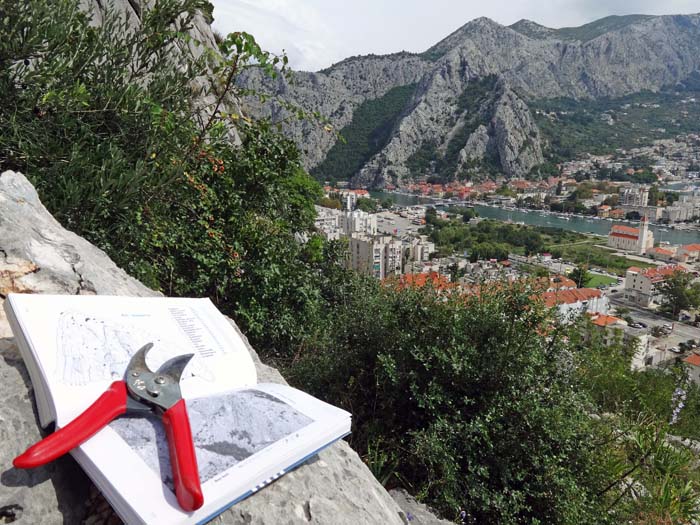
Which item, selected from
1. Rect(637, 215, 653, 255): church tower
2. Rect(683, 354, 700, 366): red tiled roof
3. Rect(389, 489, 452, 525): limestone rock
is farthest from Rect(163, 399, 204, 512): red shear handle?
Rect(637, 215, 653, 255): church tower

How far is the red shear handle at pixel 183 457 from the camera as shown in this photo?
83 cm

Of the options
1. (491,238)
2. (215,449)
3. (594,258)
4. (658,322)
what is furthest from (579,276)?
(215,449)

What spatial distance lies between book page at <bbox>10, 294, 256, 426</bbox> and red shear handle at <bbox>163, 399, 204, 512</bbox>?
15 centimetres

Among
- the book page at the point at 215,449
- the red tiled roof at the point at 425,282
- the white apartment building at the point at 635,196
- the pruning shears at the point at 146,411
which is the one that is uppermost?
the pruning shears at the point at 146,411

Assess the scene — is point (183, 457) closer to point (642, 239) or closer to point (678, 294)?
point (678, 294)

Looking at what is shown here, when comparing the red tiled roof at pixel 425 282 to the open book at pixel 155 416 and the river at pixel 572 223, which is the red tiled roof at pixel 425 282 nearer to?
the open book at pixel 155 416

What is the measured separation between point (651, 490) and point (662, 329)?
30596 millimetres

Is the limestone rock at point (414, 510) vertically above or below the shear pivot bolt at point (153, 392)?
below

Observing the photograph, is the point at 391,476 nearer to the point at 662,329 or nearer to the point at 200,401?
the point at 200,401

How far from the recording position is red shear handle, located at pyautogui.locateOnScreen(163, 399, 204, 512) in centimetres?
83

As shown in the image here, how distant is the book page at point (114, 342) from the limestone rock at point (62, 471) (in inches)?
5.4

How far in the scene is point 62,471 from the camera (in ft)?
3.30

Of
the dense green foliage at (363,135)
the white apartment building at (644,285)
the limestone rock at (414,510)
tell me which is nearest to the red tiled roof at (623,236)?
the white apartment building at (644,285)

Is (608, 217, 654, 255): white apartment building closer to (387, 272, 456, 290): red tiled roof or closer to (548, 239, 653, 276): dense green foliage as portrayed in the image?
(548, 239, 653, 276): dense green foliage
